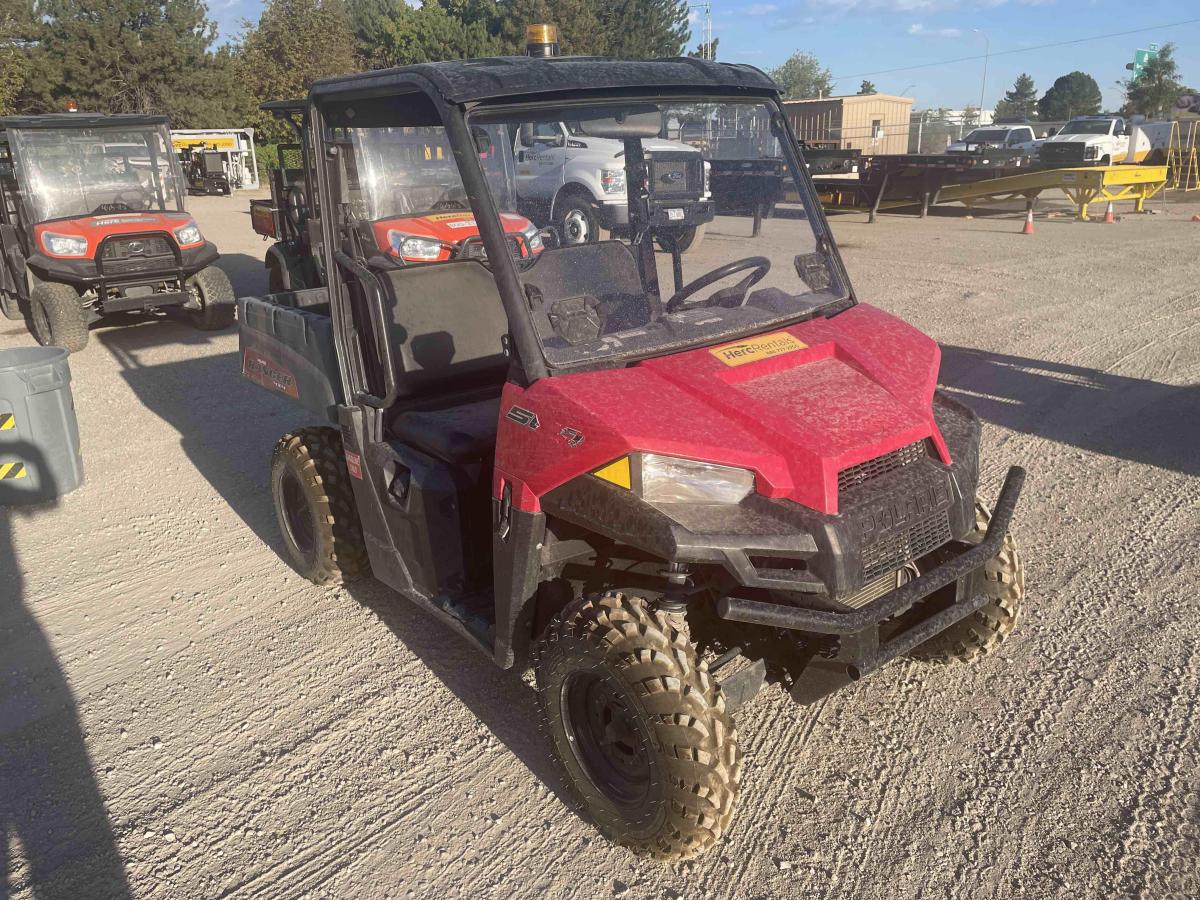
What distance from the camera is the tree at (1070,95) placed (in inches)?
2955

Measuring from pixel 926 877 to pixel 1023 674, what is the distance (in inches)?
46.4

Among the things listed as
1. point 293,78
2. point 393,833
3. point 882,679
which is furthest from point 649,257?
point 293,78

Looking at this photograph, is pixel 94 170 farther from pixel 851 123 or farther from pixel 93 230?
pixel 851 123

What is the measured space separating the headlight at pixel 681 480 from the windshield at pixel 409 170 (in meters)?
0.99

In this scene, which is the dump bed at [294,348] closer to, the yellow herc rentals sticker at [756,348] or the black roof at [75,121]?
the yellow herc rentals sticker at [756,348]

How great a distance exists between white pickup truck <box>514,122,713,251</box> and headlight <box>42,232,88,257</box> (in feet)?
25.1

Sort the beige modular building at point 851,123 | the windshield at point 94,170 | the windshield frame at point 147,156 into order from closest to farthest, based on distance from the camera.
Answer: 1. the windshield frame at point 147,156
2. the windshield at point 94,170
3. the beige modular building at point 851,123

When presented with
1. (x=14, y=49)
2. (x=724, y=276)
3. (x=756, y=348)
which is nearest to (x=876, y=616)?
(x=756, y=348)

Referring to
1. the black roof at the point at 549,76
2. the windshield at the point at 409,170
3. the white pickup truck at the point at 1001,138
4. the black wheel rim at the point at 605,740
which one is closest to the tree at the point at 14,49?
the white pickup truck at the point at 1001,138

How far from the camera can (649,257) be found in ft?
10.3

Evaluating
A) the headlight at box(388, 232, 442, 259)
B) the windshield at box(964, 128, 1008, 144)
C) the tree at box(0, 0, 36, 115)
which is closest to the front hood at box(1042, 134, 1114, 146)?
the windshield at box(964, 128, 1008, 144)

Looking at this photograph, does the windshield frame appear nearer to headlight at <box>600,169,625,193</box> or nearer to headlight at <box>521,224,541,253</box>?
headlight at <box>600,169,625,193</box>

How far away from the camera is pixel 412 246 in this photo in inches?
204

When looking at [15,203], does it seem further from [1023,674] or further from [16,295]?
[1023,674]
